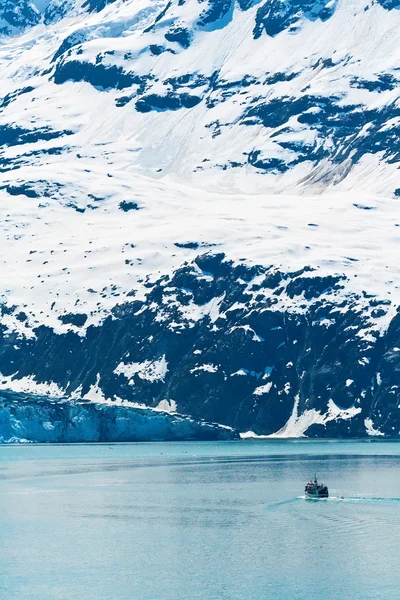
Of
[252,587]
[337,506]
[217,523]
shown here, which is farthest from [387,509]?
[252,587]

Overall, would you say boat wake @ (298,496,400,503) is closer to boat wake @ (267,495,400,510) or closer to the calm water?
boat wake @ (267,495,400,510)

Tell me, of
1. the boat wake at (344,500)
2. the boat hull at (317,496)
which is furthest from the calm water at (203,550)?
the boat hull at (317,496)

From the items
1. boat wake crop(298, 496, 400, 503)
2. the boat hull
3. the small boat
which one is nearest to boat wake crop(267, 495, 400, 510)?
boat wake crop(298, 496, 400, 503)

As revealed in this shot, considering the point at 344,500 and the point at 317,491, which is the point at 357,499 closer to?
the point at 344,500

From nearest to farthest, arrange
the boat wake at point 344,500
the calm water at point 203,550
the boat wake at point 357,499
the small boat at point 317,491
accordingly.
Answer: the calm water at point 203,550
the boat wake at point 344,500
the boat wake at point 357,499
the small boat at point 317,491

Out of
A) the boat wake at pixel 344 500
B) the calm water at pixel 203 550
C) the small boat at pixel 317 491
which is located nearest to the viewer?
the calm water at pixel 203 550

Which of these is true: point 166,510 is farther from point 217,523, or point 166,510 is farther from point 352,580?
point 352,580

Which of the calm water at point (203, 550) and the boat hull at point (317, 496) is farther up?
the calm water at point (203, 550)

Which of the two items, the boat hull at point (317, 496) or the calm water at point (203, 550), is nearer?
the calm water at point (203, 550)

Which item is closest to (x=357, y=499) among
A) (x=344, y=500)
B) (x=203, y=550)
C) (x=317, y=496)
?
(x=344, y=500)

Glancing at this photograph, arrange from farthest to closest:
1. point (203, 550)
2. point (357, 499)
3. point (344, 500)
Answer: point (344, 500), point (357, 499), point (203, 550)

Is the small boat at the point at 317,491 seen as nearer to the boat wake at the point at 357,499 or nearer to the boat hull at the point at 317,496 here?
the boat hull at the point at 317,496
